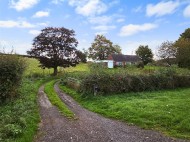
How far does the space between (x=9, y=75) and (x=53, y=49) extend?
2999 cm

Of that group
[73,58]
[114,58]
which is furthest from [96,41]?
[73,58]

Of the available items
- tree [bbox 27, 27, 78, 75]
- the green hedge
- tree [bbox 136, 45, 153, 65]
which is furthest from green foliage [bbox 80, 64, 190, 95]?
tree [bbox 136, 45, 153, 65]

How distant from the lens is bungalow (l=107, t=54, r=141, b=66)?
85.1 metres

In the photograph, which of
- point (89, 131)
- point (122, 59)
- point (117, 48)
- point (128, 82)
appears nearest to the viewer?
point (89, 131)

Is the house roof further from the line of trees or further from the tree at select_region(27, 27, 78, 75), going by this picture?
the tree at select_region(27, 27, 78, 75)

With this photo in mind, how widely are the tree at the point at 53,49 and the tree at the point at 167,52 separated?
2654cm

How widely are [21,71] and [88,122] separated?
987 centimetres

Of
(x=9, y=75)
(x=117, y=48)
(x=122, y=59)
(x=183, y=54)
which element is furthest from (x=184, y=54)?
(x=117, y=48)

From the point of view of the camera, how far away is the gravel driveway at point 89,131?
9898 millimetres

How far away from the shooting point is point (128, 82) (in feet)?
77.8

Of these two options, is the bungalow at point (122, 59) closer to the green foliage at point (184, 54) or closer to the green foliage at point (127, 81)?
the green foliage at point (184, 54)

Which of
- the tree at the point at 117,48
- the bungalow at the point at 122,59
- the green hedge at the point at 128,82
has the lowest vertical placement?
the green hedge at the point at 128,82

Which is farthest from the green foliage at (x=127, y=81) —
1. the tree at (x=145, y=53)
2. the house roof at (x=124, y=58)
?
the house roof at (x=124, y=58)

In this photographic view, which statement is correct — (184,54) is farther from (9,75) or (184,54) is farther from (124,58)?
(9,75)
